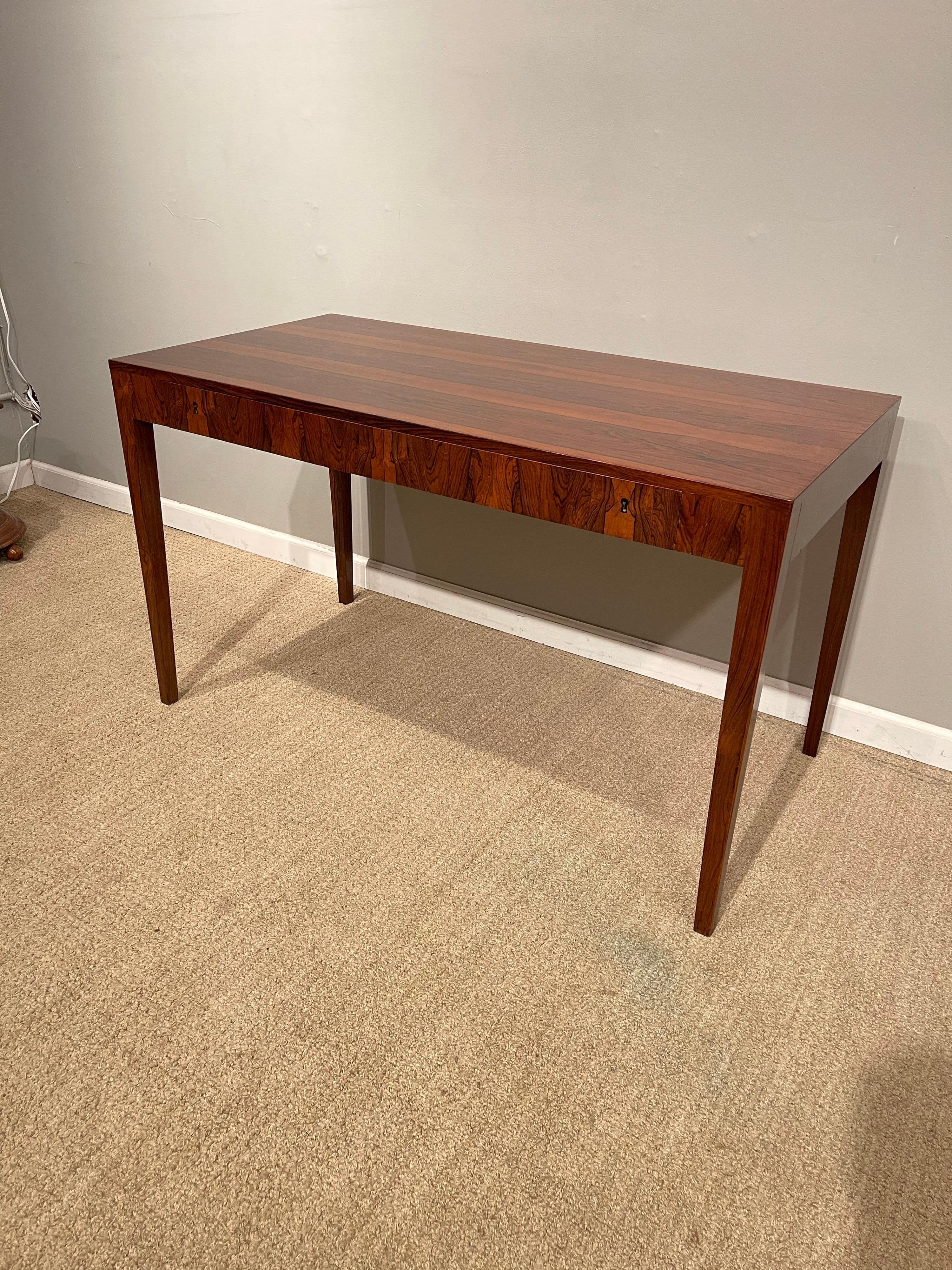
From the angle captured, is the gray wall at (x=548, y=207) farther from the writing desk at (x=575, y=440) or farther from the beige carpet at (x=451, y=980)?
the beige carpet at (x=451, y=980)

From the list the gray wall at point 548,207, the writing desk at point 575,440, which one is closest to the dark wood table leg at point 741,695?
the writing desk at point 575,440

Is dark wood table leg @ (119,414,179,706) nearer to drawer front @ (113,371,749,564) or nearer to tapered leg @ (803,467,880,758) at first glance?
drawer front @ (113,371,749,564)

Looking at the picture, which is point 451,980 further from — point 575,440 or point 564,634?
point 564,634

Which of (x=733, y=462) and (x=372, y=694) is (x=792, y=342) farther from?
(x=372, y=694)

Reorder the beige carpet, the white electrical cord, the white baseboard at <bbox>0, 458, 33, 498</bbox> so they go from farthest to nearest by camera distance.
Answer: the white baseboard at <bbox>0, 458, 33, 498</bbox> → the white electrical cord → the beige carpet

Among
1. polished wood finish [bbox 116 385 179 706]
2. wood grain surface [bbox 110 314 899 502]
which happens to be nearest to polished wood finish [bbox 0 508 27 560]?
polished wood finish [bbox 116 385 179 706]

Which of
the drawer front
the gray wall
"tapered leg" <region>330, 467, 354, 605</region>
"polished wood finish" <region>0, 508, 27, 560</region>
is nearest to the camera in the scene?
the drawer front

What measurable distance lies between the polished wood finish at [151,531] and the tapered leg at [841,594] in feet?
4.00

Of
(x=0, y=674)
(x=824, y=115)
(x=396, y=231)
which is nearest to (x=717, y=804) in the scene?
(x=824, y=115)

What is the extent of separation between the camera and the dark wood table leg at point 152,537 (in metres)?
1.67

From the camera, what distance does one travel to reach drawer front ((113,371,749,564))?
1.12 meters

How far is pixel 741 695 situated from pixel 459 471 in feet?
1.59

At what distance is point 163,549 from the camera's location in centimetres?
178

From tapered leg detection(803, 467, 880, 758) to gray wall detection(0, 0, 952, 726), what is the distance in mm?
112
